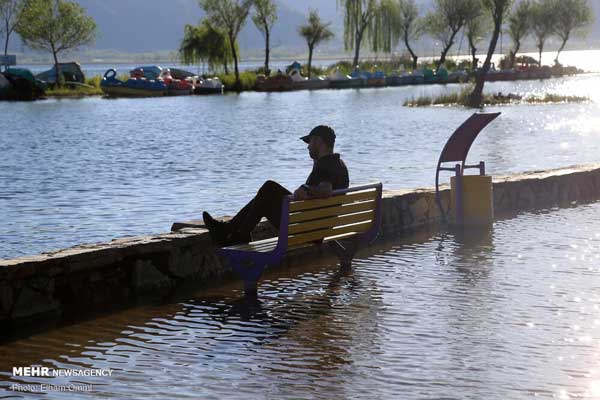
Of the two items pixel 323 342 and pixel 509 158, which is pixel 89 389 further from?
pixel 509 158

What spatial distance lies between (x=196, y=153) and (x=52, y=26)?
57143mm

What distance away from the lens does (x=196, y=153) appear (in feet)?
103

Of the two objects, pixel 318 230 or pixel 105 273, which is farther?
pixel 318 230

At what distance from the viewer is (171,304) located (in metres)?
9.09

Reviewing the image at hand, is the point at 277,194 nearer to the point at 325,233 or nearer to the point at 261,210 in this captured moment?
the point at 261,210

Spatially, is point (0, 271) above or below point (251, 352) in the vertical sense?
above

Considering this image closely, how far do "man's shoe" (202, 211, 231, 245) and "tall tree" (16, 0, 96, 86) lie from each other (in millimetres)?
76258

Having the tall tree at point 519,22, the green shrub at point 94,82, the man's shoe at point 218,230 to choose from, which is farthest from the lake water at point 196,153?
the tall tree at point 519,22

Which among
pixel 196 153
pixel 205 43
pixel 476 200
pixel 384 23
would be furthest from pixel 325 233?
pixel 384 23

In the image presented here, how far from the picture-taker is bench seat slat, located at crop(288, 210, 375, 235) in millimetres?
9141

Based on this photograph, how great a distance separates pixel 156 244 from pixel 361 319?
1899mm

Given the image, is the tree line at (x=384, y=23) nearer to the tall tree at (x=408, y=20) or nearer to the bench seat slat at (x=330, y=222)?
the tall tree at (x=408, y=20)

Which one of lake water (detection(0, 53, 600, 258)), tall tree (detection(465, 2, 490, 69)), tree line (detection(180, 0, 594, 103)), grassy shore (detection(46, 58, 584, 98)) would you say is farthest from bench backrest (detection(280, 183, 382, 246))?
tall tree (detection(465, 2, 490, 69))

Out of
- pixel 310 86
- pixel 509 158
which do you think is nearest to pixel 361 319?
pixel 509 158
